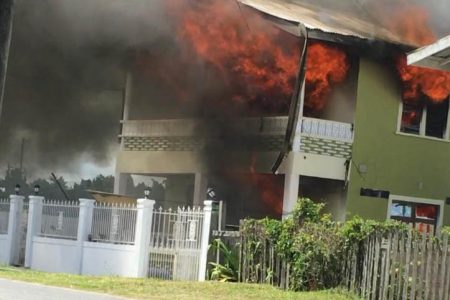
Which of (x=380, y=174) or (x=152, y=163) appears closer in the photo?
(x=380, y=174)

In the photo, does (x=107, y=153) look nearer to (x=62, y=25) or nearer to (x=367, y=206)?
(x=62, y=25)

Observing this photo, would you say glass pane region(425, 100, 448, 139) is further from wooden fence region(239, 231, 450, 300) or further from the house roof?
wooden fence region(239, 231, 450, 300)

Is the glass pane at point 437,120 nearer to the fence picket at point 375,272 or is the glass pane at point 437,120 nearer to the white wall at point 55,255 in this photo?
the fence picket at point 375,272

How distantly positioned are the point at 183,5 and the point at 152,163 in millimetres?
4766

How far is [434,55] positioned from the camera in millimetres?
8086

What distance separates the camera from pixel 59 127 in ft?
62.4

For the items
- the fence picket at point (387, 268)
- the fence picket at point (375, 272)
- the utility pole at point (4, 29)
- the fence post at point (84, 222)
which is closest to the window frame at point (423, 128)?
the fence picket at point (375, 272)

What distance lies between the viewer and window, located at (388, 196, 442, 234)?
17562 mm

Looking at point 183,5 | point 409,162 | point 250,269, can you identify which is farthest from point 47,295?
point 409,162

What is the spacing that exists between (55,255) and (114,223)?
193 cm

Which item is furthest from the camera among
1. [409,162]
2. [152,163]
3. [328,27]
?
[152,163]

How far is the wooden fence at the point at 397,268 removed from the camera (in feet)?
32.8

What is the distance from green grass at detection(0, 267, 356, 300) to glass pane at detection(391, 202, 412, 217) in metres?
6.49

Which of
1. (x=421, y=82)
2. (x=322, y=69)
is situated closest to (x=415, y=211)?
(x=421, y=82)
